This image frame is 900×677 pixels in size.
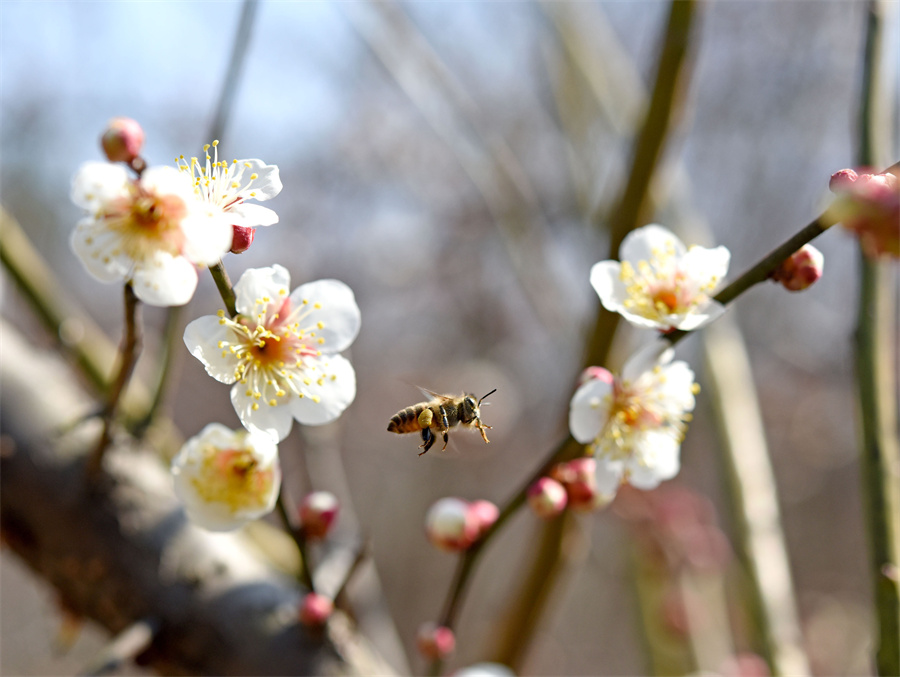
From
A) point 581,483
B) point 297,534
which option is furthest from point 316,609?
point 581,483

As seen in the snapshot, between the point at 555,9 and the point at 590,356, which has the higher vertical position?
the point at 555,9

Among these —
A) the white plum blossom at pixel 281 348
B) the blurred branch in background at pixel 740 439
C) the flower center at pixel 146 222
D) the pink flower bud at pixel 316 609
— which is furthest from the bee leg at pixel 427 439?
the blurred branch in background at pixel 740 439

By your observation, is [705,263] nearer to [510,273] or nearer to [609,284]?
[609,284]

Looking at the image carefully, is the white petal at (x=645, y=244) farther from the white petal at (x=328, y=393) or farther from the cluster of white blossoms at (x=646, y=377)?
the white petal at (x=328, y=393)

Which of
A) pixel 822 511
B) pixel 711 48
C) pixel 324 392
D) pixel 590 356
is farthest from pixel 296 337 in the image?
pixel 822 511

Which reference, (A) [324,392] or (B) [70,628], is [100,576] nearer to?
(B) [70,628]

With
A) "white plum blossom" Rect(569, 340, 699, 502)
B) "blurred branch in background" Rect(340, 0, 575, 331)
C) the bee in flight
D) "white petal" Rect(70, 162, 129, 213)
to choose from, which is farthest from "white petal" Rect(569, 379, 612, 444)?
"blurred branch in background" Rect(340, 0, 575, 331)
